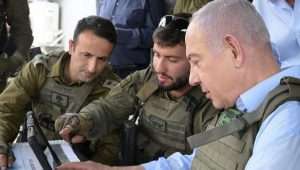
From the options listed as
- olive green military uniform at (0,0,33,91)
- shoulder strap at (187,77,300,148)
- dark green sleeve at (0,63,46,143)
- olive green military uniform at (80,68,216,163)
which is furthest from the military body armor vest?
olive green military uniform at (0,0,33,91)

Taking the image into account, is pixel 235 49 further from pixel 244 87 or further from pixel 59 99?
pixel 59 99

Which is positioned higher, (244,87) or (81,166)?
(244,87)

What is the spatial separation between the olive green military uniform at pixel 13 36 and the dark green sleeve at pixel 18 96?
1.68ft

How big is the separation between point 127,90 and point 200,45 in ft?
3.07

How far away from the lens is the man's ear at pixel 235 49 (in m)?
1.12

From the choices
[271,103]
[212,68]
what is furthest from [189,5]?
[271,103]

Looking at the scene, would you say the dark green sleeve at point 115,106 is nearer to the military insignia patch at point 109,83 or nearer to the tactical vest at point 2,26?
the military insignia patch at point 109,83

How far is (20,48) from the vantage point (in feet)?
9.48

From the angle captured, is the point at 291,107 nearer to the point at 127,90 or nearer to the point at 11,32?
the point at 127,90

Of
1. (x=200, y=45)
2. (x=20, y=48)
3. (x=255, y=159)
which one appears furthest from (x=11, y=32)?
(x=255, y=159)

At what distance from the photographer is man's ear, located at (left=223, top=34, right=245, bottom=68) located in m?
1.12

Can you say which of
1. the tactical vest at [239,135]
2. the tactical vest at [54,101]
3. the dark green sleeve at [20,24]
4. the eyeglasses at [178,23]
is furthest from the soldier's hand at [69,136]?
the dark green sleeve at [20,24]

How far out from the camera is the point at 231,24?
3.77 feet

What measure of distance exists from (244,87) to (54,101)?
4.10 ft
